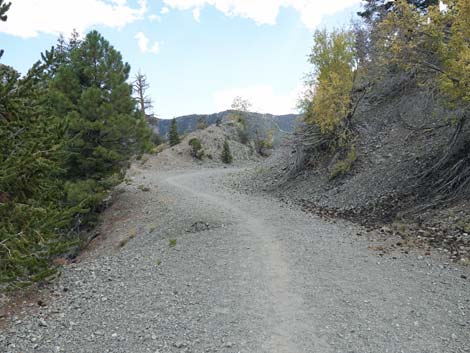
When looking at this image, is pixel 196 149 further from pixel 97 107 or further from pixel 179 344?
pixel 179 344

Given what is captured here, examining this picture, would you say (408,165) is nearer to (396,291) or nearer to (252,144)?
(396,291)

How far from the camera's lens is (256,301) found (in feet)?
18.1

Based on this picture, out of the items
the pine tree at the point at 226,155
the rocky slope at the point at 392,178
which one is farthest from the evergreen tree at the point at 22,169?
the pine tree at the point at 226,155

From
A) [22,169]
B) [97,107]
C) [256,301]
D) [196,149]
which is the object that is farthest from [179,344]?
[196,149]

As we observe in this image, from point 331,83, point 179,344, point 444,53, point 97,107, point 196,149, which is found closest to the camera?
point 179,344

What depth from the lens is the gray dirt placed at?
444 cm

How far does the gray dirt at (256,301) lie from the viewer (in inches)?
175

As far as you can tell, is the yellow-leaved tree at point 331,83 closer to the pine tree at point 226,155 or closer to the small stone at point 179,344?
the small stone at point 179,344

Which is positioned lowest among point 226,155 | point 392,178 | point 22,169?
point 392,178

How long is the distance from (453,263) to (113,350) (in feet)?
21.9

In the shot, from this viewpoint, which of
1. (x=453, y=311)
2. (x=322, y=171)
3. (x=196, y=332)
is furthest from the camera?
(x=322, y=171)

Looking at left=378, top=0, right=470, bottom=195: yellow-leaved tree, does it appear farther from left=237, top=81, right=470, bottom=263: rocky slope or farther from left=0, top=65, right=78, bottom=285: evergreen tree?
left=0, top=65, right=78, bottom=285: evergreen tree

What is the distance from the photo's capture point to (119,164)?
14.5m

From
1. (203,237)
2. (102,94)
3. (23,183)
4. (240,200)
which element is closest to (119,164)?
(102,94)
